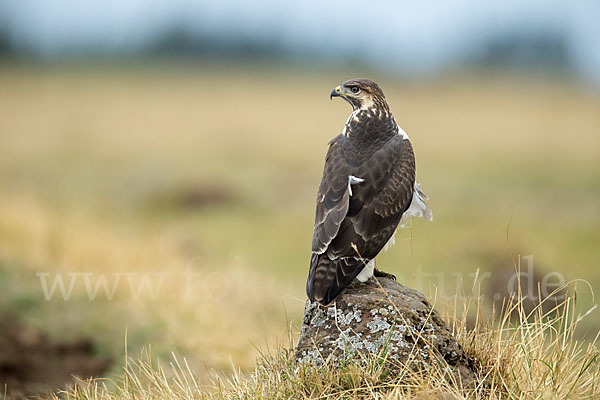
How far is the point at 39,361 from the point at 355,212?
14.6 feet

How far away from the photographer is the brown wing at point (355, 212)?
4.59m

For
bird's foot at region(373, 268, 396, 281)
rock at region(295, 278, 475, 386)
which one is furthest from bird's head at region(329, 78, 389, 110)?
rock at region(295, 278, 475, 386)

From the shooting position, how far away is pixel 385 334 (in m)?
4.42

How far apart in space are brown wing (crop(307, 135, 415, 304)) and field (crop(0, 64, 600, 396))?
40cm

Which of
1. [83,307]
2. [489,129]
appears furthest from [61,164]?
[489,129]

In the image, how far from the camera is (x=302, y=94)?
43438 mm

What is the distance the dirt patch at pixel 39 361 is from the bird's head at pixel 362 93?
3.89 metres

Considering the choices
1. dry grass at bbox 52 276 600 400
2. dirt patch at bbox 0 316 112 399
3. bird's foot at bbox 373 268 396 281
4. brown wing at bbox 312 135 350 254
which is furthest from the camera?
dirt patch at bbox 0 316 112 399

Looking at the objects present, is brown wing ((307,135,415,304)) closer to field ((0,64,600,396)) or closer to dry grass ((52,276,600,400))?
field ((0,64,600,396))

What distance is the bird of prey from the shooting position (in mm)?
4625

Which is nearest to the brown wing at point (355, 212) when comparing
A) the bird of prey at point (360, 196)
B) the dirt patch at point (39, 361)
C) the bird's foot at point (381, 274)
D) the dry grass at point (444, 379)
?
the bird of prey at point (360, 196)

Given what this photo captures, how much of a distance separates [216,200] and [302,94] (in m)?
27.6

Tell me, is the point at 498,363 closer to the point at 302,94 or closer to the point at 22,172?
the point at 22,172

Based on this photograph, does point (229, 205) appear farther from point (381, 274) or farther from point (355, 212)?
point (355, 212)
